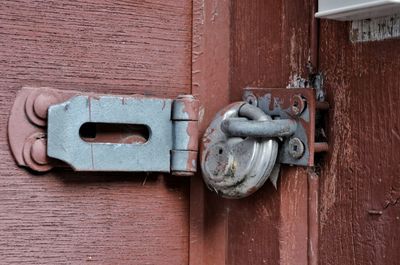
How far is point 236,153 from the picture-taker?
0.74m

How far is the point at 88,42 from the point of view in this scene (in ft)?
2.46

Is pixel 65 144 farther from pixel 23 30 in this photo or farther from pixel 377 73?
pixel 377 73

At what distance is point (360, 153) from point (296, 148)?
7cm

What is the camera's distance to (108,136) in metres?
0.76

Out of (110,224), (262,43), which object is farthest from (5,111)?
(262,43)

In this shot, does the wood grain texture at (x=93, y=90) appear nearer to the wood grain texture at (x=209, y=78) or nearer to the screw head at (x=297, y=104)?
the wood grain texture at (x=209, y=78)

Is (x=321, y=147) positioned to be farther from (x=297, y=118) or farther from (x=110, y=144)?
(x=110, y=144)

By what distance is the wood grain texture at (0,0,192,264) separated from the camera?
71 cm

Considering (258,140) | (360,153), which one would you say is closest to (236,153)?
(258,140)

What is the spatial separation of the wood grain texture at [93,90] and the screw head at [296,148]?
0.16 metres

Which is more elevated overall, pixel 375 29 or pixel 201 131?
pixel 375 29

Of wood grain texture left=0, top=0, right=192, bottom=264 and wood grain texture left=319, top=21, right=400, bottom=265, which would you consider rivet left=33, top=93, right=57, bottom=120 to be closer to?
wood grain texture left=0, top=0, right=192, bottom=264

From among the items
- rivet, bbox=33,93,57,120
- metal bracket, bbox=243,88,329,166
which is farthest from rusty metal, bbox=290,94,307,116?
rivet, bbox=33,93,57,120

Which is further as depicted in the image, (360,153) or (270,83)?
(270,83)
